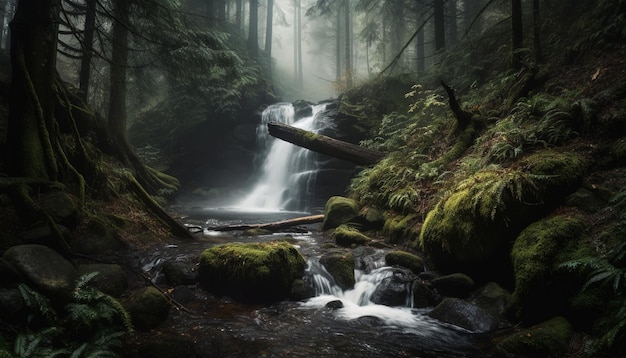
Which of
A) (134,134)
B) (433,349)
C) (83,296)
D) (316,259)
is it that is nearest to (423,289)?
(433,349)

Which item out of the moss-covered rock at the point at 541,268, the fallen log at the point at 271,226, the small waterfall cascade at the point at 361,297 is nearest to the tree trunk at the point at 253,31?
the fallen log at the point at 271,226

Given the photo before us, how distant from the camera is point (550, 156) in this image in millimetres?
5328

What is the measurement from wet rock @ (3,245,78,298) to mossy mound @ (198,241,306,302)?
6.85 ft

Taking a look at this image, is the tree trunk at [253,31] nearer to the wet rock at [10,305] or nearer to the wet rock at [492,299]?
the wet rock at [492,299]

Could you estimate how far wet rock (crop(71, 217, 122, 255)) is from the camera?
5695 mm

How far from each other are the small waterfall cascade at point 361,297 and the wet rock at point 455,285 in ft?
1.81

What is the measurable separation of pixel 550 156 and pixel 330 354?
4.70m

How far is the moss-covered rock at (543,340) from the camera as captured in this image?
3420mm

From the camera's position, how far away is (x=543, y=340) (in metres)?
3.52

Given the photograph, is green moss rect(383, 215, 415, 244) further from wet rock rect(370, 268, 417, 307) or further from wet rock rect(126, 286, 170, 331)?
wet rock rect(126, 286, 170, 331)

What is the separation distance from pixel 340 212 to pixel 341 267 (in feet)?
12.3

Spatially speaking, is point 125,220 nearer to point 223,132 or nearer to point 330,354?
point 330,354

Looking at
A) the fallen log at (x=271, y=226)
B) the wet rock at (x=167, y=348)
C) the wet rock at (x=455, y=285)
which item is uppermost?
the fallen log at (x=271, y=226)

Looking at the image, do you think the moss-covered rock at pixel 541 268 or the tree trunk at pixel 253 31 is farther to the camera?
the tree trunk at pixel 253 31
